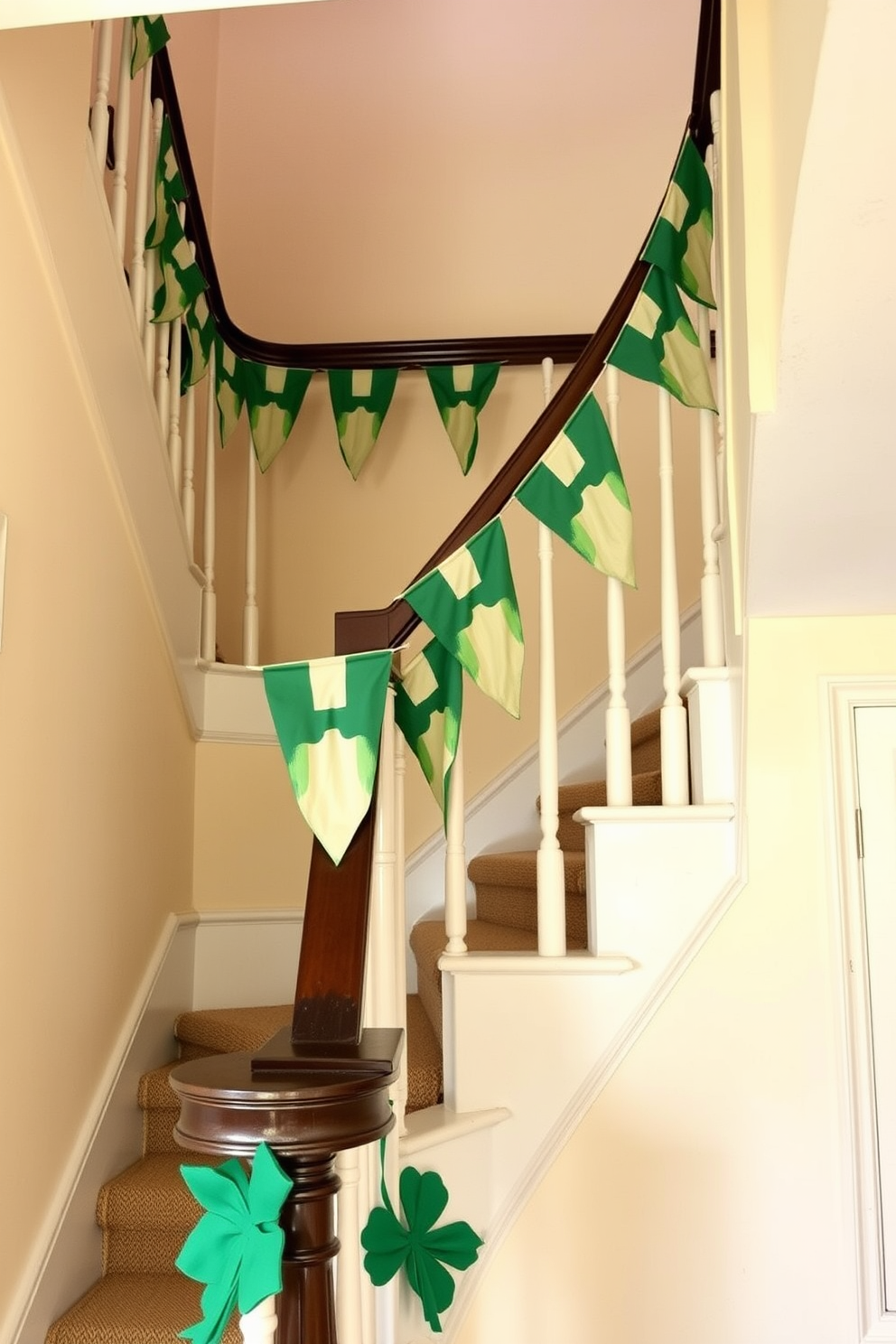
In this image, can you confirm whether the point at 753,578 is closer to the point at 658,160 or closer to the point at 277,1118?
the point at 277,1118

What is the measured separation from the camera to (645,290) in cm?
203

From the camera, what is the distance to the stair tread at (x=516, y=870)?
7.55ft

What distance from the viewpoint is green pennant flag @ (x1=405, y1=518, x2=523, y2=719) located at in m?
1.77

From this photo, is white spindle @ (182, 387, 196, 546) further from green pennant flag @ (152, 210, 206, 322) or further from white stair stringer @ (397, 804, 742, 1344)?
white stair stringer @ (397, 804, 742, 1344)

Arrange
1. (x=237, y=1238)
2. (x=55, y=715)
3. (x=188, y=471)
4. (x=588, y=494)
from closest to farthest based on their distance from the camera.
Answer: (x=237, y=1238)
(x=55, y=715)
(x=588, y=494)
(x=188, y=471)

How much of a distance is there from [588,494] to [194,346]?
1265 millimetres

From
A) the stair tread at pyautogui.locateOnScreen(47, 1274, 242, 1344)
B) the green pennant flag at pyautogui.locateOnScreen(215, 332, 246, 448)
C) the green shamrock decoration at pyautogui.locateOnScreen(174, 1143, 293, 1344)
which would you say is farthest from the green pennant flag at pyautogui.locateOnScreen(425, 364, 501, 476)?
the green shamrock decoration at pyautogui.locateOnScreen(174, 1143, 293, 1344)

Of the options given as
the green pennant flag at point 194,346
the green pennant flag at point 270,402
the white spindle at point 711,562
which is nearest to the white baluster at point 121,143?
the green pennant flag at point 194,346

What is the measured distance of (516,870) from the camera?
246cm

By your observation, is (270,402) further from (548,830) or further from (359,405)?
(548,830)

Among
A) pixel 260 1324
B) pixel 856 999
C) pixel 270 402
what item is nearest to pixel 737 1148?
pixel 856 999

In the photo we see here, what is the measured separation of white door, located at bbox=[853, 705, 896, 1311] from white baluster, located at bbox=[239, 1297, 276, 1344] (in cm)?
122

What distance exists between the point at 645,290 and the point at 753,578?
0.59 m

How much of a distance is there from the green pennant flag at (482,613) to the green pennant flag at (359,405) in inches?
59.4
